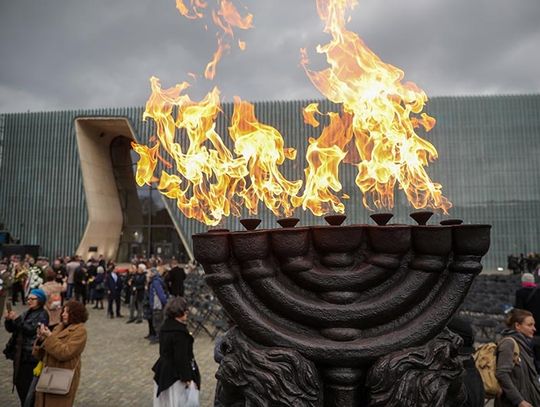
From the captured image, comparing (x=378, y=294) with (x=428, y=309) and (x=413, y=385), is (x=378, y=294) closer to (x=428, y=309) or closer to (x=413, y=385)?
(x=428, y=309)

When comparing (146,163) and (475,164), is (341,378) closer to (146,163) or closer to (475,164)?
(146,163)

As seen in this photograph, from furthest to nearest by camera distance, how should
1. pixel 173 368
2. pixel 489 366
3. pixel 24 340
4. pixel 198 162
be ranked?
pixel 24 340 < pixel 173 368 < pixel 198 162 < pixel 489 366

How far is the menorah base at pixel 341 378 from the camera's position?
223cm

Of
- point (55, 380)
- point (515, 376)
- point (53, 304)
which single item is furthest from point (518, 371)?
point (53, 304)

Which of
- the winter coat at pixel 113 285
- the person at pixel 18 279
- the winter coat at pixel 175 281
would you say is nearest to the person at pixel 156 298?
the winter coat at pixel 175 281

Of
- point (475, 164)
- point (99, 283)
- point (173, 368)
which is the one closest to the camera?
point (173, 368)

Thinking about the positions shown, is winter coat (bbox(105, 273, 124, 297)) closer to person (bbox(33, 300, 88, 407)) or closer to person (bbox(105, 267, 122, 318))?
person (bbox(105, 267, 122, 318))

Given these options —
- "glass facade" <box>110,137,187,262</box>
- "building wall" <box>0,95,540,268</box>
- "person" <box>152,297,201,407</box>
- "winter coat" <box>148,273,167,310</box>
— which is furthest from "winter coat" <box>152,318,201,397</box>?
"glass facade" <box>110,137,187,262</box>

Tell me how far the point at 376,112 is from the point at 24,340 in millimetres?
4423

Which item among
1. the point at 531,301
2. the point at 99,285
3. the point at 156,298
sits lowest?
the point at 99,285

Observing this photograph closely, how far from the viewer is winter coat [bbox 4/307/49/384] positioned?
4.20 m

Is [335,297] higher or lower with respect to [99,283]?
higher

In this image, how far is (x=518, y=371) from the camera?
3.19m

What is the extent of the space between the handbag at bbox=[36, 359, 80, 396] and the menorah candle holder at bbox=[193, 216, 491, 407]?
2.03 meters
